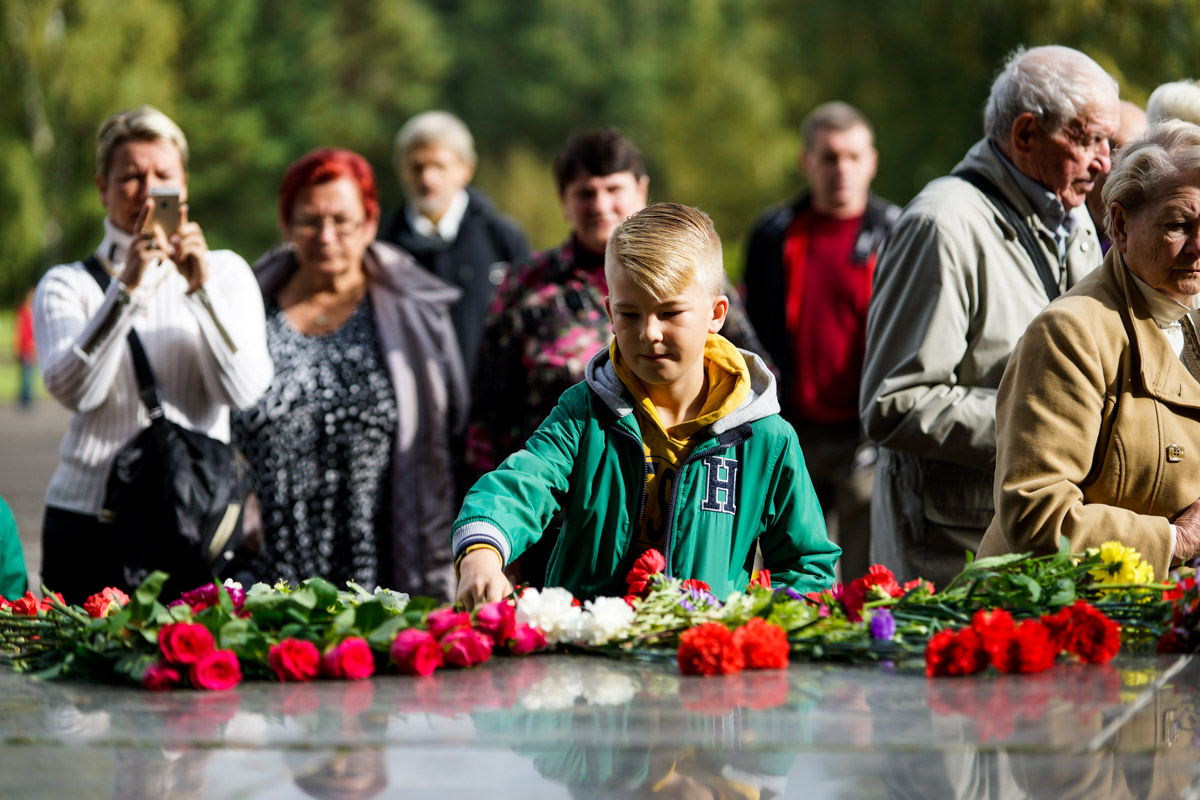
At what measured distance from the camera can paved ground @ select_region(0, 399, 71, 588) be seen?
10.1 meters

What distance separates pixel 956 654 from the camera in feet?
8.45

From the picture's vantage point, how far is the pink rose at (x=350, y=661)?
8.55 feet

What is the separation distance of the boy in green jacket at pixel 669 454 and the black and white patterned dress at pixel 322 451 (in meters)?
2.51

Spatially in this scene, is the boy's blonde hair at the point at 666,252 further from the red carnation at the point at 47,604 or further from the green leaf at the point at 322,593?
the red carnation at the point at 47,604

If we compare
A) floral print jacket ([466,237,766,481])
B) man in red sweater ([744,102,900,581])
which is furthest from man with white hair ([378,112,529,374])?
floral print jacket ([466,237,766,481])

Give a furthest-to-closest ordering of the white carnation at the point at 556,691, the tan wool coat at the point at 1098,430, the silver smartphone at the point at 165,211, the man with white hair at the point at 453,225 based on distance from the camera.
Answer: the man with white hair at the point at 453,225 → the silver smartphone at the point at 165,211 → the tan wool coat at the point at 1098,430 → the white carnation at the point at 556,691

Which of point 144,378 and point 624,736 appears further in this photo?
point 144,378

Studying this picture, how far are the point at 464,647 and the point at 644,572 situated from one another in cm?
48

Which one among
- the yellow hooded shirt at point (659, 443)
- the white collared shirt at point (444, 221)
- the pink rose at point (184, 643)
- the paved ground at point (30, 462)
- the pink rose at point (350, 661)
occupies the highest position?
the white collared shirt at point (444, 221)

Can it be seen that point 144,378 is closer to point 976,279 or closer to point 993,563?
point 976,279

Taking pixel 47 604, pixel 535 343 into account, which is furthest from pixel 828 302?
pixel 47 604

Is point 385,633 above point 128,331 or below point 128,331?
below


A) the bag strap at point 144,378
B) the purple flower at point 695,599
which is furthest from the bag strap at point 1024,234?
the bag strap at point 144,378

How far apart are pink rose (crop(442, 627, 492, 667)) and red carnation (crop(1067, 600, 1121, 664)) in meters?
1.06
